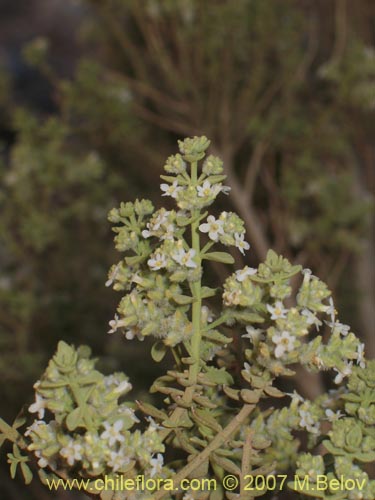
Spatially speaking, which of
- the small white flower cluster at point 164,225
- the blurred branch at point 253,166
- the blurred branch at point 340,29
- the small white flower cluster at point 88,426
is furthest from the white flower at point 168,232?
the blurred branch at point 340,29

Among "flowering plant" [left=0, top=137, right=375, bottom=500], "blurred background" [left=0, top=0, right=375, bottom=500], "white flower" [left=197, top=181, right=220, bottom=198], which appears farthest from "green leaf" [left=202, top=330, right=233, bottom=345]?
"blurred background" [left=0, top=0, right=375, bottom=500]

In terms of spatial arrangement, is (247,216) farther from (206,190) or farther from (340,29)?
(206,190)

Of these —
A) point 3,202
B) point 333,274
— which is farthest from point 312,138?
point 3,202

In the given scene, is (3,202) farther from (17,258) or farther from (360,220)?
(360,220)

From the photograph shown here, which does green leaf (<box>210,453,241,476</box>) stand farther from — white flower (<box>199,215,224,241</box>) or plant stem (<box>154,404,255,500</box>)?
white flower (<box>199,215,224,241</box>)

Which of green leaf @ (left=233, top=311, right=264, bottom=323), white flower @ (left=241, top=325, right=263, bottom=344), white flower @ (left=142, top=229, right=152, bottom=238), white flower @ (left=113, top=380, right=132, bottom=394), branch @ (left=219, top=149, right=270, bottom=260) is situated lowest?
white flower @ (left=113, top=380, right=132, bottom=394)

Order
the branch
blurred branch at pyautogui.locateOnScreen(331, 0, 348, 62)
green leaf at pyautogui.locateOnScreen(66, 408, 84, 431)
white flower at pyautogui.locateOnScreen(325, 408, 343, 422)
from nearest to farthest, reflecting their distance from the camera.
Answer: green leaf at pyautogui.locateOnScreen(66, 408, 84, 431) < white flower at pyautogui.locateOnScreen(325, 408, 343, 422) < the branch < blurred branch at pyautogui.locateOnScreen(331, 0, 348, 62)

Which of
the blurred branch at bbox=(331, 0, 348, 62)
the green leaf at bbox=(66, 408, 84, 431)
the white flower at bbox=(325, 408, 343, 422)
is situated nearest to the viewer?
the green leaf at bbox=(66, 408, 84, 431)

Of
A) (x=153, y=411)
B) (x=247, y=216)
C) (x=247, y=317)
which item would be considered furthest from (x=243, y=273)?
(x=247, y=216)
